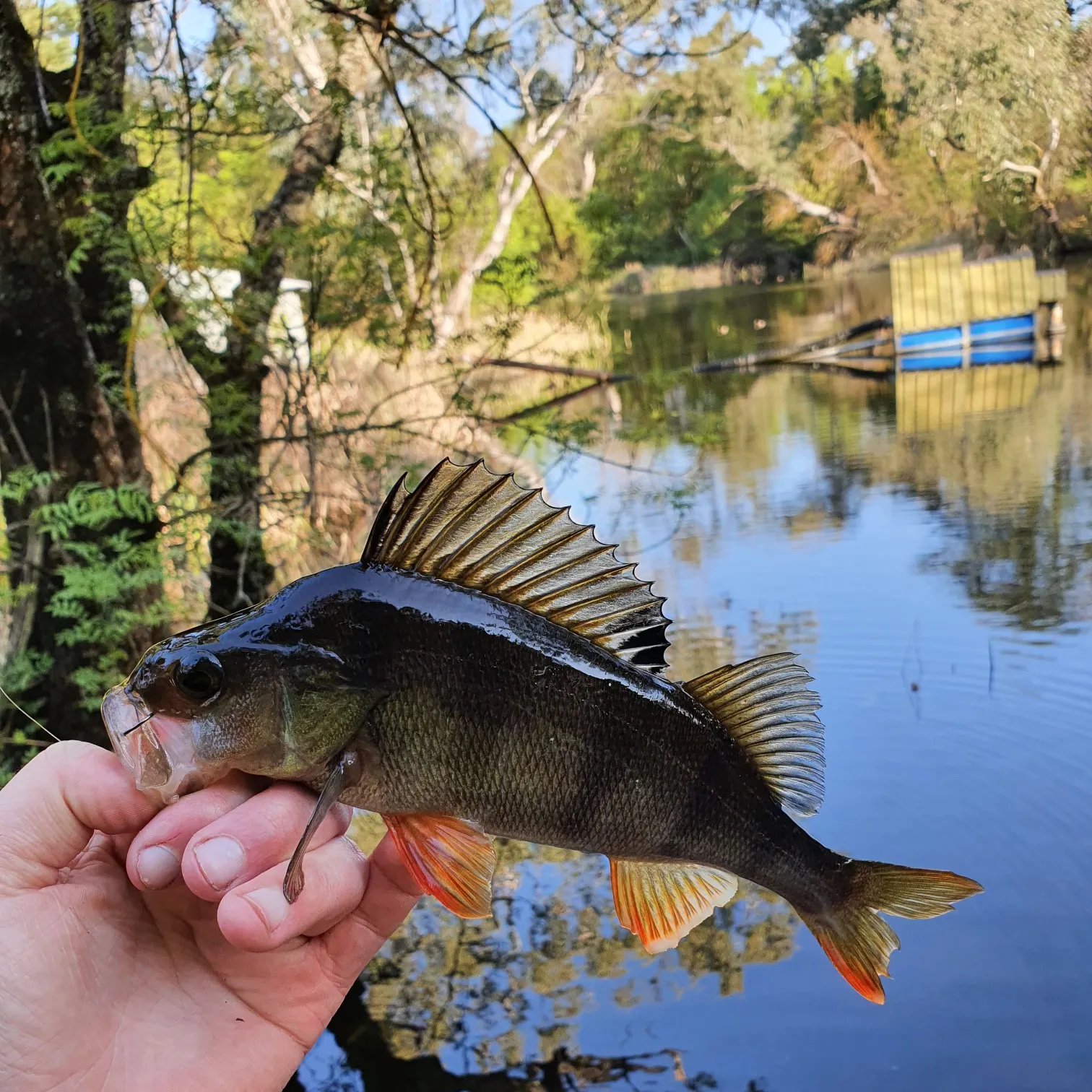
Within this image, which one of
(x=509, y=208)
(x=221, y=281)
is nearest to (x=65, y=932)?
(x=221, y=281)

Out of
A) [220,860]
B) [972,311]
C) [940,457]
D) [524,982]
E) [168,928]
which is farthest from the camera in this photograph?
[972,311]

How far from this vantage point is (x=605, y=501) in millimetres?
10148

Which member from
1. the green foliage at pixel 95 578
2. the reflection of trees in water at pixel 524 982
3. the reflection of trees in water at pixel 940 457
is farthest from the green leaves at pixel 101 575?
the reflection of trees in water at pixel 940 457

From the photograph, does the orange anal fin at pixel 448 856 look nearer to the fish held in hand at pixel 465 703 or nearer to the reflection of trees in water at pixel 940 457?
the fish held in hand at pixel 465 703

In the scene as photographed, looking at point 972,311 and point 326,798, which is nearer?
point 326,798

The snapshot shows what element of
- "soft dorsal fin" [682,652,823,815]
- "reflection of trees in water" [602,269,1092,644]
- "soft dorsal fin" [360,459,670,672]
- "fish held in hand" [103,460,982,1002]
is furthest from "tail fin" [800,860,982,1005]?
"reflection of trees in water" [602,269,1092,644]

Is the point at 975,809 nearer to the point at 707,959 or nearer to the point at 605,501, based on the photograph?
the point at 707,959

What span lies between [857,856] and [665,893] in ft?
10.7

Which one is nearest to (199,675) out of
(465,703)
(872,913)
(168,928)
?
(465,703)

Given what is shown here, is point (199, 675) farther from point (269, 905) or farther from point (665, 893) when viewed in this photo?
point (665, 893)

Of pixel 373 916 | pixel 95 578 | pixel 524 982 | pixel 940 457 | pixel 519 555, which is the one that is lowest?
pixel 524 982

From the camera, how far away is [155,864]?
134 cm

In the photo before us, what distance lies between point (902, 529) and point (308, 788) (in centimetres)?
809

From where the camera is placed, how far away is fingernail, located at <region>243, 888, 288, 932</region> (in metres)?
1.29
